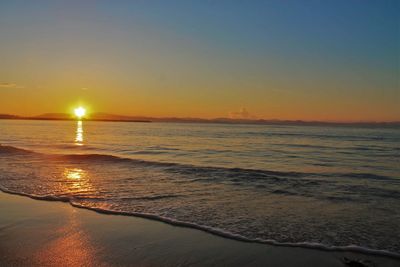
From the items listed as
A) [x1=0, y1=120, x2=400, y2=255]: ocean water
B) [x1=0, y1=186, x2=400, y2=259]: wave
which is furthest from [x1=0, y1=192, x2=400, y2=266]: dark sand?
[x1=0, y1=120, x2=400, y2=255]: ocean water

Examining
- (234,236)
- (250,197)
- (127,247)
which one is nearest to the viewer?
(127,247)

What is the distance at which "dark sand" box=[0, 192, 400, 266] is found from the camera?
20.1 ft

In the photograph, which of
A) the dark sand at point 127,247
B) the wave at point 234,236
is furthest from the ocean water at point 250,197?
the dark sand at point 127,247

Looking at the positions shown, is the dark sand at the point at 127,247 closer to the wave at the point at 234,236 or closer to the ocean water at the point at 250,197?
the wave at the point at 234,236

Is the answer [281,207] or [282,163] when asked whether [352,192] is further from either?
[282,163]

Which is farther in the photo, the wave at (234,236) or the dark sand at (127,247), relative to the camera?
the wave at (234,236)

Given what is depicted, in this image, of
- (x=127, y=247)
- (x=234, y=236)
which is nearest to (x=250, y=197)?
(x=234, y=236)

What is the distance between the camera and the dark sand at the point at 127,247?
614 centimetres

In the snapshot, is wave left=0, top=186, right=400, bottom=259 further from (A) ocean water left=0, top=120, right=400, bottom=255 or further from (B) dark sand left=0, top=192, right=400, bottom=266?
(B) dark sand left=0, top=192, right=400, bottom=266

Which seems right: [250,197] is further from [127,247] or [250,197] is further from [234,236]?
[127,247]

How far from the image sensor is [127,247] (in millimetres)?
6738

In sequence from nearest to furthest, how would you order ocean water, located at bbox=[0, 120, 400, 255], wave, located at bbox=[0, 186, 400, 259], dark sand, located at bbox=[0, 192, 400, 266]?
dark sand, located at bbox=[0, 192, 400, 266] → wave, located at bbox=[0, 186, 400, 259] → ocean water, located at bbox=[0, 120, 400, 255]

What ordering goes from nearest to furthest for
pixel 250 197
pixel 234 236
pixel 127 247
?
1. pixel 127 247
2. pixel 234 236
3. pixel 250 197

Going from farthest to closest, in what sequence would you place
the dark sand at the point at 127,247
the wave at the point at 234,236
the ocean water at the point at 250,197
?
the ocean water at the point at 250,197 < the wave at the point at 234,236 < the dark sand at the point at 127,247
